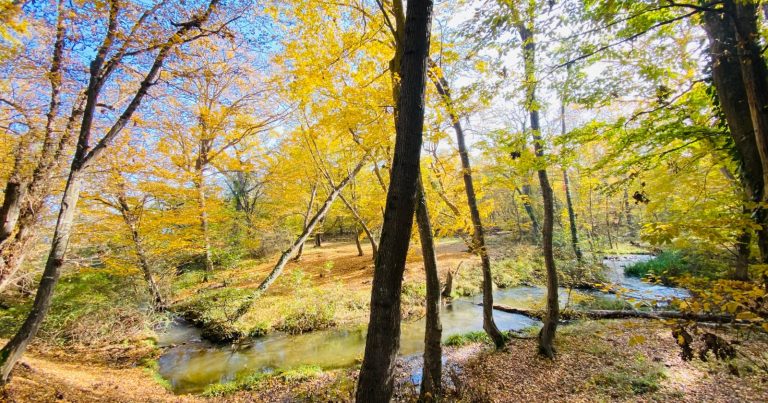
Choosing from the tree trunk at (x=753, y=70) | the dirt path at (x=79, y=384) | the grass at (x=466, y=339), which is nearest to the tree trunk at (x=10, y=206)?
the dirt path at (x=79, y=384)

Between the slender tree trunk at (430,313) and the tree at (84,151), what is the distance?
5188 millimetres

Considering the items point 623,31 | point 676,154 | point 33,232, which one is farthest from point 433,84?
point 33,232

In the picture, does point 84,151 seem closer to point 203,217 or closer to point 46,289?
point 46,289

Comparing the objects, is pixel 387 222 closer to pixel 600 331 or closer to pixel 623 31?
pixel 623 31

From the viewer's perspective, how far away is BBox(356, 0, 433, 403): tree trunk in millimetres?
2693

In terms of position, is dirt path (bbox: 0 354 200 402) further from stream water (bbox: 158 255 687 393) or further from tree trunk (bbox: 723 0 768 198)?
tree trunk (bbox: 723 0 768 198)

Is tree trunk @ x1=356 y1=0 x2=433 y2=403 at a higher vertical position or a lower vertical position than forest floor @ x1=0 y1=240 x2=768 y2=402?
higher

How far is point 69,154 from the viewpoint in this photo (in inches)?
243

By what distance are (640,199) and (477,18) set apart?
367 centimetres

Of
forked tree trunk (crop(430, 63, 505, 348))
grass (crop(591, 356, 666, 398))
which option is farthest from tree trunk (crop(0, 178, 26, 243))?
grass (crop(591, 356, 666, 398))

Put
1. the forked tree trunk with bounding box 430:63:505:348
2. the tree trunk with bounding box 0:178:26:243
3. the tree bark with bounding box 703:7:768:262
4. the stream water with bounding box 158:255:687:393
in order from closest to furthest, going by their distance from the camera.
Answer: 1. the tree bark with bounding box 703:7:768:262
2. the tree trunk with bounding box 0:178:26:243
3. the forked tree trunk with bounding box 430:63:505:348
4. the stream water with bounding box 158:255:687:393

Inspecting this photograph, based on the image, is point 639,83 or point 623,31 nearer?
point 623,31

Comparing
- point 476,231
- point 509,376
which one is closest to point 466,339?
point 509,376

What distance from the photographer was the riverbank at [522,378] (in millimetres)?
4246
